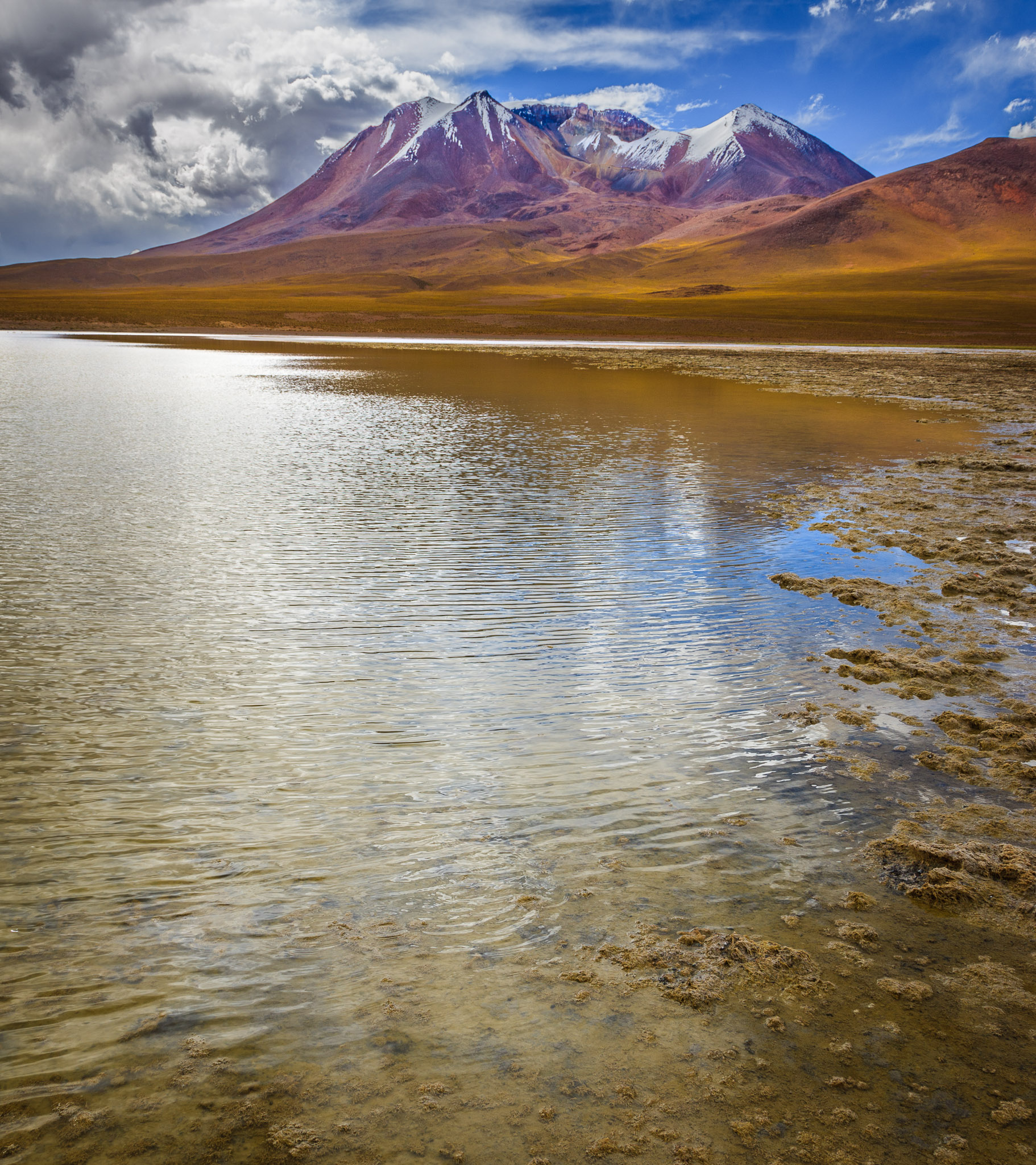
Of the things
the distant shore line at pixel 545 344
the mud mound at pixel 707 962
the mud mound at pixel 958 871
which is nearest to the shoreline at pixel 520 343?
the distant shore line at pixel 545 344

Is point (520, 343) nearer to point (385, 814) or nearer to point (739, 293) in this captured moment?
point (385, 814)

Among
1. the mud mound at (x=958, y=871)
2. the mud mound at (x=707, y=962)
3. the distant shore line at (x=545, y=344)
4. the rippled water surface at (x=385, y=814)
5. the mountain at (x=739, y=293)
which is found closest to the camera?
the rippled water surface at (x=385, y=814)

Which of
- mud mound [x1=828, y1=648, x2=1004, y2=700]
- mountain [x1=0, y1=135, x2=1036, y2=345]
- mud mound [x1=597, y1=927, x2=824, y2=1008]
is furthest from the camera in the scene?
mountain [x1=0, y1=135, x2=1036, y2=345]

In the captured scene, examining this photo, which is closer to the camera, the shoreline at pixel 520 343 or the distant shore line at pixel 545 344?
the shoreline at pixel 520 343

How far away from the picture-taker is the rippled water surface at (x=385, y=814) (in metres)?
3.10

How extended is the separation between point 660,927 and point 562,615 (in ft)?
14.6

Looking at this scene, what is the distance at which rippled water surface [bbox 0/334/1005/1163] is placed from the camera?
3.10 metres

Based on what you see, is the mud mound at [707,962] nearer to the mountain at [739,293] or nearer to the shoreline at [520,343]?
the shoreline at [520,343]

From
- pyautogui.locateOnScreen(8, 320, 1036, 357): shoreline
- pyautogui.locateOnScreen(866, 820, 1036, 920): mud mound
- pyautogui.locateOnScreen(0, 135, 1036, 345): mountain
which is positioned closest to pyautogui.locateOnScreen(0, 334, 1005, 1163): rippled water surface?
pyautogui.locateOnScreen(866, 820, 1036, 920): mud mound

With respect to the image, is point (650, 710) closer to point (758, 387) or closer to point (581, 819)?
point (581, 819)

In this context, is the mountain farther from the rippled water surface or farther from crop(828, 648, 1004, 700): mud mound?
crop(828, 648, 1004, 700): mud mound

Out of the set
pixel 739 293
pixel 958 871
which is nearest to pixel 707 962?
pixel 958 871

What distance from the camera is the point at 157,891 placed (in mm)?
4082

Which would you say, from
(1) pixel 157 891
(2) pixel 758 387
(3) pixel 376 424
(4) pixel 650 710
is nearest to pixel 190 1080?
(1) pixel 157 891
